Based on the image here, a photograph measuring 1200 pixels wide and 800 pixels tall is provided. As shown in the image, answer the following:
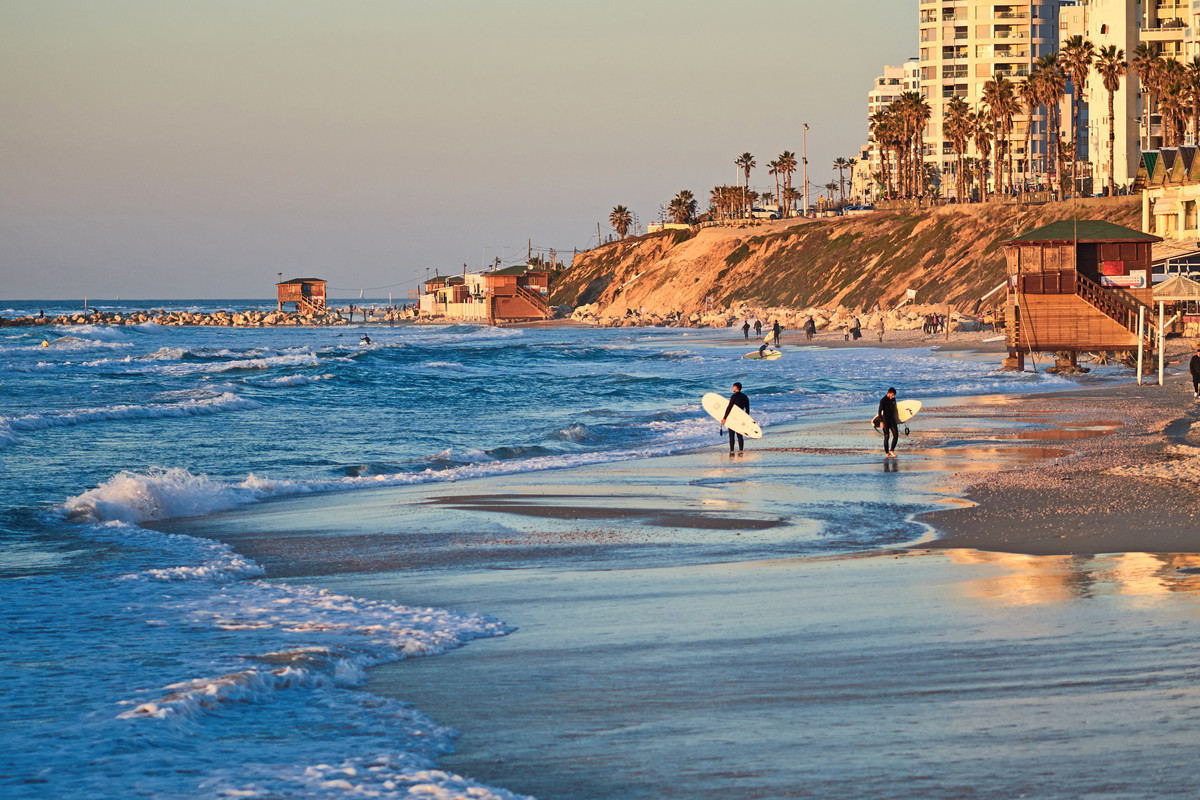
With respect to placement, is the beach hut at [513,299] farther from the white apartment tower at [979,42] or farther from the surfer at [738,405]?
the surfer at [738,405]

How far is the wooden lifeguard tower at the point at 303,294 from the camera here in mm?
178750

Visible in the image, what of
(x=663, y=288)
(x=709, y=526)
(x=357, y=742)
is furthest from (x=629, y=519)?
(x=663, y=288)

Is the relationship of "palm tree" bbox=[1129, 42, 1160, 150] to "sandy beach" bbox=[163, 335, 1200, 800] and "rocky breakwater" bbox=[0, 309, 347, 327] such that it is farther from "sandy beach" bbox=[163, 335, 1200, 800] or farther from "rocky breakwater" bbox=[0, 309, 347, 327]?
"rocky breakwater" bbox=[0, 309, 347, 327]

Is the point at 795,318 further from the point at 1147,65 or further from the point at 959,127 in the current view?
the point at 1147,65

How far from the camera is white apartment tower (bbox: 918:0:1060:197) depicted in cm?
13562

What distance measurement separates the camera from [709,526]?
571 inches

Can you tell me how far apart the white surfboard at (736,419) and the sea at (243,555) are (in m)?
0.98

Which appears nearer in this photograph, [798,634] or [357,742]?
[357,742]

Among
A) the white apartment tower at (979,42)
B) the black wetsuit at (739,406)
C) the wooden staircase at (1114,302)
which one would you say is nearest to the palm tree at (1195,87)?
the wooden staircase at (1114,302)

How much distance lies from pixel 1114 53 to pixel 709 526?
271ft

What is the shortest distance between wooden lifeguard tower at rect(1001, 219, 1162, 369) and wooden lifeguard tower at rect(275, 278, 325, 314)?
488 feet

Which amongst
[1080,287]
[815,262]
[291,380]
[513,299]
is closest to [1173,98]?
[1080,287]

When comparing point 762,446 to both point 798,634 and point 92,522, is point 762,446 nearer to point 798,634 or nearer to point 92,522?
point 92,522

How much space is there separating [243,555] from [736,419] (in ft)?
40.0
